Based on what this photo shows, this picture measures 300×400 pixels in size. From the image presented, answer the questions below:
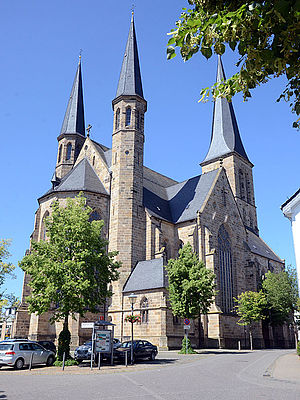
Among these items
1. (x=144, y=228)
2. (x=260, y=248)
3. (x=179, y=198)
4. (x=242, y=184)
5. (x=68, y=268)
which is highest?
(x=242, y=184)

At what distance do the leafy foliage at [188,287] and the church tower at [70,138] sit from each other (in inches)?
911

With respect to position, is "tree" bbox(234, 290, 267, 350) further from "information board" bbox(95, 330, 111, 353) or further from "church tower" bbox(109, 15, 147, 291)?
"information board" bbox(95, 330, 111, 353)

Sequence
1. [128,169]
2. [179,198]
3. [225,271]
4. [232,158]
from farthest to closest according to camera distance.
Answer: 1. [232,158]
2. [179,198]
3. [225,271]
4. [128,169]

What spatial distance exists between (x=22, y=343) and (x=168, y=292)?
42.3 ft

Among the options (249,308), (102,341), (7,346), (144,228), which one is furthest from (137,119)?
(7,346)

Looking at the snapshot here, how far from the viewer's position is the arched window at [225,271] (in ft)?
120

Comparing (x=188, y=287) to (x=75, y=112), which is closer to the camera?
(x=188, y=287)

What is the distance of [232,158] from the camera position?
59.0 metres

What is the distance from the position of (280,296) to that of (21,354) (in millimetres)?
30117

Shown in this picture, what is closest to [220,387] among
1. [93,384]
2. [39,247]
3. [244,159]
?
[93,384]

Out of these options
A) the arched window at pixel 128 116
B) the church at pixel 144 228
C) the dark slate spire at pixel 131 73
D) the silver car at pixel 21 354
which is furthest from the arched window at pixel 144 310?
the dark slate spire at pixel 131 73

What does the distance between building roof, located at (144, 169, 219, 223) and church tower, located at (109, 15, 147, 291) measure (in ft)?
8.53

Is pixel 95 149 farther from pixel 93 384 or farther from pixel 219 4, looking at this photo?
pixel 219 4

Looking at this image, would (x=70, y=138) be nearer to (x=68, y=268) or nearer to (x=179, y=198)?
(x=179, y=198)
